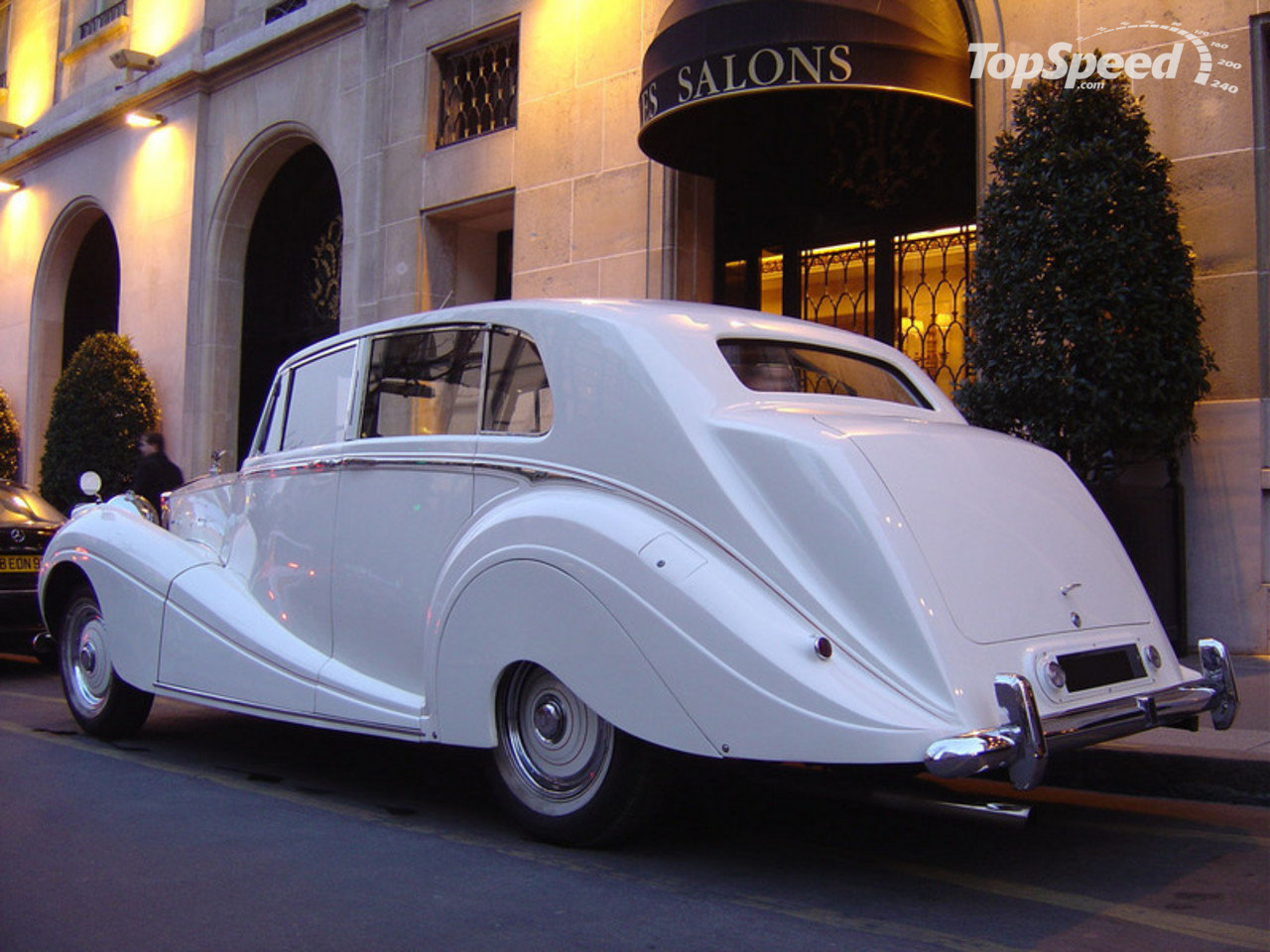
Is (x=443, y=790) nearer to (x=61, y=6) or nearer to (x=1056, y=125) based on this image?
(x=1056, y=125)

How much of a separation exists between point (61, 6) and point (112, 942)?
2186cm

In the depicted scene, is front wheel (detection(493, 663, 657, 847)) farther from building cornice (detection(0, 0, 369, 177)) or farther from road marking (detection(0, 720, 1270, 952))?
building cornice (detection(0, 0, 369, 177))

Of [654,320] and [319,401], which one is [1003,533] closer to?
[654,320]

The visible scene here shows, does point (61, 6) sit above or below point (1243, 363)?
above

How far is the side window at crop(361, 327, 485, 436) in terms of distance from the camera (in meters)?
4.91

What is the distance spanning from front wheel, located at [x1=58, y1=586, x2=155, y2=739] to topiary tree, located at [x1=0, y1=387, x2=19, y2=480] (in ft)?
49.2

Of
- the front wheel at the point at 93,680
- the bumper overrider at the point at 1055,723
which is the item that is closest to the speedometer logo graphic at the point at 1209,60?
the bumper overrider at the point at 1055,723

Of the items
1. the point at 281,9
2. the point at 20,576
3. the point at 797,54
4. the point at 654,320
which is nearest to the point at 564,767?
the point at 654,320

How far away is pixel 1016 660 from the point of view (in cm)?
371

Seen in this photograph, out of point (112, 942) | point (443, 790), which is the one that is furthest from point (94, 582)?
point (112, 942)

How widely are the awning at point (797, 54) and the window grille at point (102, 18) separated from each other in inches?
526

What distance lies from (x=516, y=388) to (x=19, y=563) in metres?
5.83

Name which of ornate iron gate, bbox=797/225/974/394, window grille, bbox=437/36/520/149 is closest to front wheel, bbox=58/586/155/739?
ornate iron gate, bbox=797/225/974/394

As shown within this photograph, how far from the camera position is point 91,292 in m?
22.0
